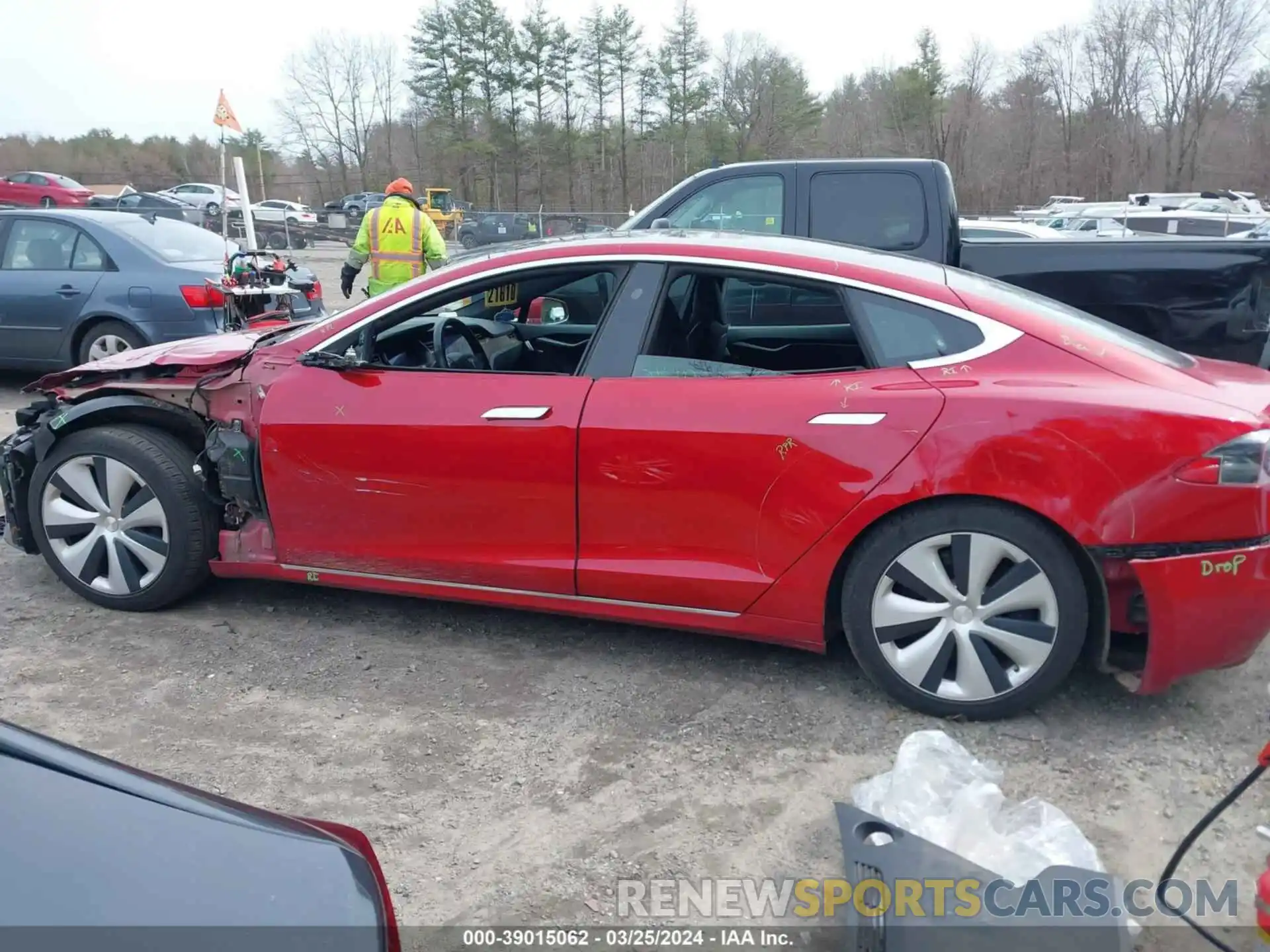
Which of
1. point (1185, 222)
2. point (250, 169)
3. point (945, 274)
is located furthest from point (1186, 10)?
point (945, 274)

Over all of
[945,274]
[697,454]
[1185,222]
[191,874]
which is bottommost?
[191,874]

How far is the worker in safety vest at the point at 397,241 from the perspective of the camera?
24.8 ft

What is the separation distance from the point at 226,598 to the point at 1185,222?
22484 mm

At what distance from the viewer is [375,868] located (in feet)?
5.50

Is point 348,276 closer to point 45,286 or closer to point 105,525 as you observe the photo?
point 45,286

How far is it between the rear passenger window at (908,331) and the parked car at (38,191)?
34548 millimetres

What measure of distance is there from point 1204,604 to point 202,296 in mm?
7263

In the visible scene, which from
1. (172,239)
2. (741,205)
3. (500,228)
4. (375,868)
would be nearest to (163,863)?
(375,868)

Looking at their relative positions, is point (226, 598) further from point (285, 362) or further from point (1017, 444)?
point (1017, 444)

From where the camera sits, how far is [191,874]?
1481 mm

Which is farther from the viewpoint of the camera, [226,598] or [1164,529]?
[226,598]

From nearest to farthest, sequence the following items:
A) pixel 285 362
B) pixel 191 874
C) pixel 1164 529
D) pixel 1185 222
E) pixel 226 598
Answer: pixel 191 874, pixel 1164 529, pixel 285 362, pixel 226 598, pixel 1185 222
